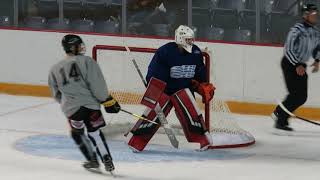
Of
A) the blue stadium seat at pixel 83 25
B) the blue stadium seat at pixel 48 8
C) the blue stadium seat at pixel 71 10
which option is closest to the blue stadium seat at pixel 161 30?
the blue stadium seat at pixel 83 25

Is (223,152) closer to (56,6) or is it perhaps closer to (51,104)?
(51,104)

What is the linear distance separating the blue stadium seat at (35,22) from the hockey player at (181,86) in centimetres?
327

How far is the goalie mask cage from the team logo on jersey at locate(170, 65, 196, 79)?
493 mm

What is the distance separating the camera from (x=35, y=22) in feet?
29.9

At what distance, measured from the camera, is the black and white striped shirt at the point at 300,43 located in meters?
6.80

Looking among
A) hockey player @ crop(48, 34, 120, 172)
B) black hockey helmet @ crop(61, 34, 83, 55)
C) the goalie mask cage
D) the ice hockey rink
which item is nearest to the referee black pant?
the ice hockey rink

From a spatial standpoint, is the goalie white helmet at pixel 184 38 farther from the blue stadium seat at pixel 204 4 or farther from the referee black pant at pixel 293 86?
the blue stadium seat at pixel 204 4

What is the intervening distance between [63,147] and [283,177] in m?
1.80

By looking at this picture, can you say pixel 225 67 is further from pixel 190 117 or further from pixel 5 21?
pixel 5 21

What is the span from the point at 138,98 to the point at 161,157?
1.36m

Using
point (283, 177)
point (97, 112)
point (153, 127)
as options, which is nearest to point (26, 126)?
point (153, 127)

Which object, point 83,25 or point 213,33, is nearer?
point 213,33

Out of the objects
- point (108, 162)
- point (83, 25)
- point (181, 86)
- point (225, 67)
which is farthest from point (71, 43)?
point (83, 25)

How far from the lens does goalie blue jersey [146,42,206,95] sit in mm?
6008
